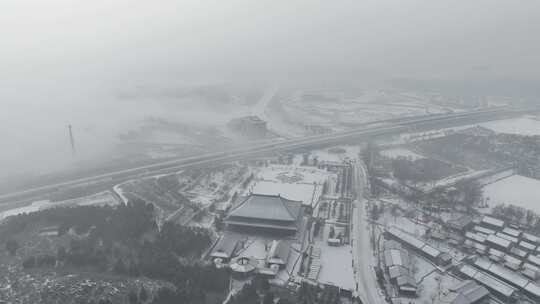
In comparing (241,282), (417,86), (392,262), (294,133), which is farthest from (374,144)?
(417,86)

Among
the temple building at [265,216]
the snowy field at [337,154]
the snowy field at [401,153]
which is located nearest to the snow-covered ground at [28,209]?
the temple building at [265,216]

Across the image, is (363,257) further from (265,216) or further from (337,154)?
(337,154)

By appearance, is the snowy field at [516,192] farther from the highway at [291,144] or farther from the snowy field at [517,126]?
the snowy field at [517,126]

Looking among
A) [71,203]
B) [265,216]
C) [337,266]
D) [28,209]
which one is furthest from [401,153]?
[28,209]

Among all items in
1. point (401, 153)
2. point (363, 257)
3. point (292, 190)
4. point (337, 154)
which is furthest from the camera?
point (401, 153)

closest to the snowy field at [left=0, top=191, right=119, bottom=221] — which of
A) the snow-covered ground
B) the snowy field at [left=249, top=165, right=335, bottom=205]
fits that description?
the snow-covered ground

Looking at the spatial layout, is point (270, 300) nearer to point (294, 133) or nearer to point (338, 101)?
point (294, 133)

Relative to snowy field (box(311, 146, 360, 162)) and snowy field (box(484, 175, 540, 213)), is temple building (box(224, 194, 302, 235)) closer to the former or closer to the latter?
snowy field (box(484, 175, 540, 213))
